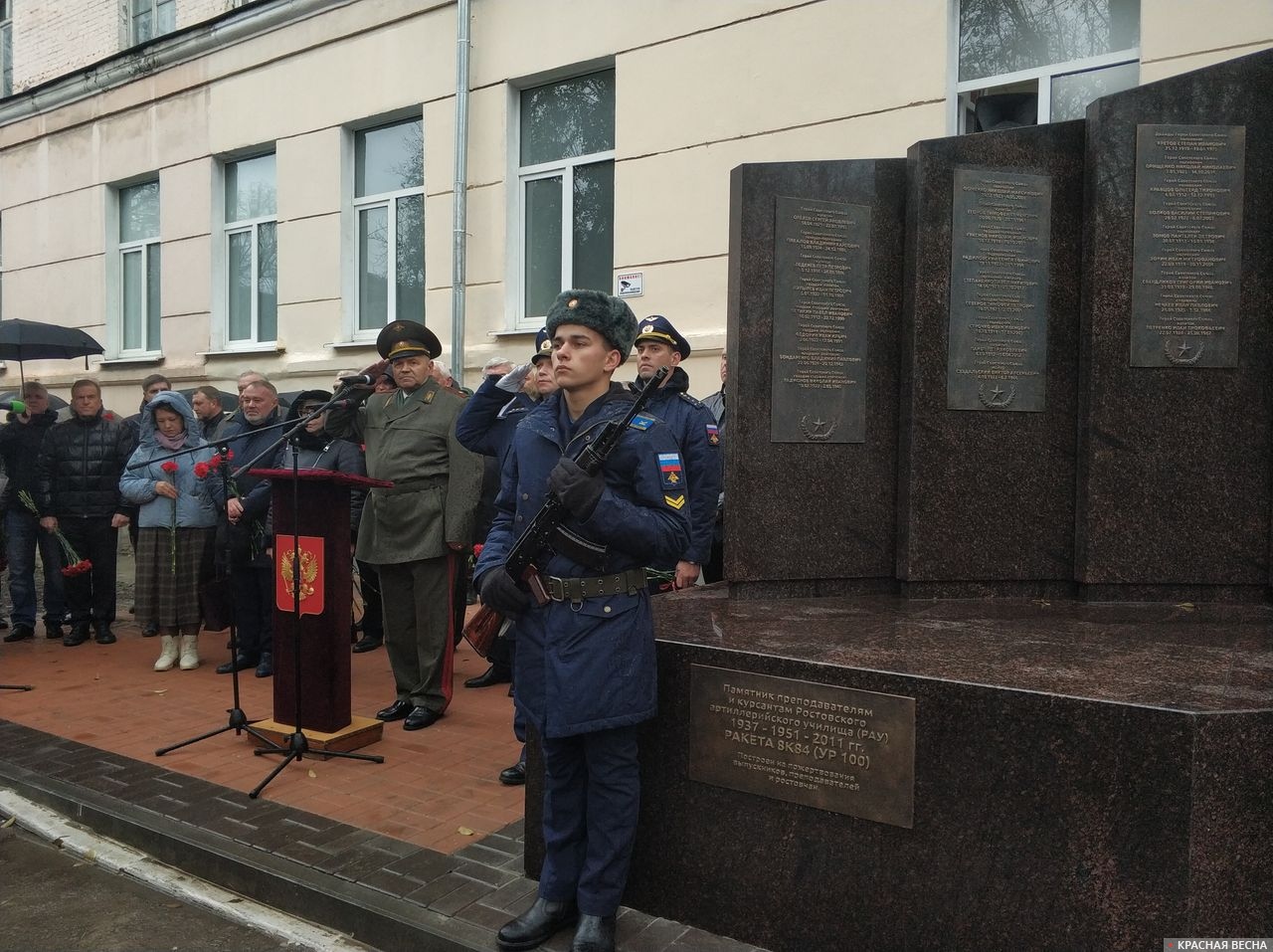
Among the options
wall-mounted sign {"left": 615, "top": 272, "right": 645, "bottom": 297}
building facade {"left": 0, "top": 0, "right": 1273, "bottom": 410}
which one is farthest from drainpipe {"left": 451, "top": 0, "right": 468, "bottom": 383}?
wall-mounted sign {"left": 615, "top": 272, "right": 645, "bottom": 297}

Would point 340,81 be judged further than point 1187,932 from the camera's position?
Yes

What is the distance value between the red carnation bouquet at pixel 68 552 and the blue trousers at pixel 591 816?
19.0 feet

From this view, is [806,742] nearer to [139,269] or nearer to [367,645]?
[367,645]

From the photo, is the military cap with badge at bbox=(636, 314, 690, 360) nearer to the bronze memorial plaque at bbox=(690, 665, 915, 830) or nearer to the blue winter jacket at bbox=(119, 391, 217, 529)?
the bronze memorial plaque at bbox=(690, 665, 915, 830)

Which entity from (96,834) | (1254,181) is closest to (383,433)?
(96,834)

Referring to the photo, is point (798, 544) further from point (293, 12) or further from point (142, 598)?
point (293, 12)

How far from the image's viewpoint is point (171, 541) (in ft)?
22.5

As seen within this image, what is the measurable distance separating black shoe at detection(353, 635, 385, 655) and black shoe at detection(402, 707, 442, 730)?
7.01ft

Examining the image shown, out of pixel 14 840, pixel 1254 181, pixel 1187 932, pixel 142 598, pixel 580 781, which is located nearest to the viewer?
pixel 1187 932

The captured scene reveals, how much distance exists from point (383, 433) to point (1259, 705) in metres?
4.26

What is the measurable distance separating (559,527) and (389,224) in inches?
339

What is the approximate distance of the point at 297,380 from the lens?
11039mm

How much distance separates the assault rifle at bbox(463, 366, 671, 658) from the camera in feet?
9.32

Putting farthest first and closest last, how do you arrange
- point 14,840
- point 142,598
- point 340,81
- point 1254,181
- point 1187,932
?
1. point 340,81
2. point 142,598
3. point 14,840
4. point 1254,181
5. point 1187,932
